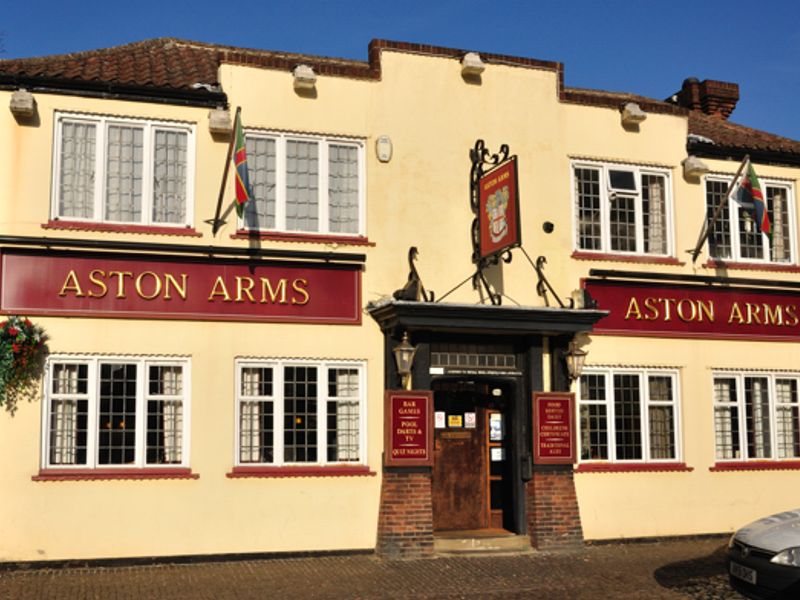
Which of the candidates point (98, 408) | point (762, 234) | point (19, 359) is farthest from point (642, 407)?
point (19, 359)

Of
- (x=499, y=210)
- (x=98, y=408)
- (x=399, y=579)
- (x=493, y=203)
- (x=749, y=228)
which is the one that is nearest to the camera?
(x=399, y=579)

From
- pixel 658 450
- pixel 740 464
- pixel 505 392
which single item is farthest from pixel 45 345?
pixel 740 464

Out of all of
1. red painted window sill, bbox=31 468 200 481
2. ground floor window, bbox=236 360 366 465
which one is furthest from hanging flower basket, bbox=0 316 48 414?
ground floor window, bbox=236 360 366 465

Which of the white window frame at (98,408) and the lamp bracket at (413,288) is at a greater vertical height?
the lamp bracket at (413,288)

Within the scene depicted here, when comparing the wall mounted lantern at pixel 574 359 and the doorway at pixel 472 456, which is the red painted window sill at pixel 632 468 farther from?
the wall mounted lantern at pixel 574 359

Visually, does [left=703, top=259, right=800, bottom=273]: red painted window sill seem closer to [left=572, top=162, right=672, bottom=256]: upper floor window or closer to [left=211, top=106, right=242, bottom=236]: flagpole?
[left=572, top=162, right=672, bottom=256]: upper floor window

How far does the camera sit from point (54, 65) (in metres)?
15.2

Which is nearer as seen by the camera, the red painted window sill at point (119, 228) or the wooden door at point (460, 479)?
the red painted window sill at point (119, 228)

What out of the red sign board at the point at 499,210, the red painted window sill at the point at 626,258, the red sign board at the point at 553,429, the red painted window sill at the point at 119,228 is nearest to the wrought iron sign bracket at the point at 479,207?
the red sign board at the point at 499,210

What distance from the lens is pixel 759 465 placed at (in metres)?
17.3

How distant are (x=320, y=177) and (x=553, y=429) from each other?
542 cm

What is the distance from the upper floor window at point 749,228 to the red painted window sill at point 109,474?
32.5ft

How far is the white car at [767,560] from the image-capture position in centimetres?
1016

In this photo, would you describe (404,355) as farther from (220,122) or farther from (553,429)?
(220,122)
